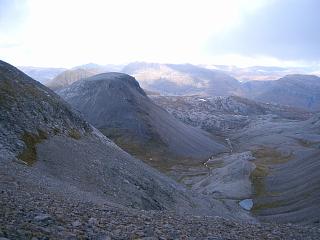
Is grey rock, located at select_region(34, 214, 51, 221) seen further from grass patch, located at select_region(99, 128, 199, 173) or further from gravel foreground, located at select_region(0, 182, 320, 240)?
grass patch, located at select_region(99, 128, 199, 173)

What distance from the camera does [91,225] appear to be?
796 inches

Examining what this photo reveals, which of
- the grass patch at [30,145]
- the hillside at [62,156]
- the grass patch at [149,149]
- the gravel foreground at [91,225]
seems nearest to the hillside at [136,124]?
the grass patch at [149,149]

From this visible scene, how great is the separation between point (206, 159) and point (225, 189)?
44629 millimetres

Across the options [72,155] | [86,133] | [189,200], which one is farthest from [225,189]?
[72,155]

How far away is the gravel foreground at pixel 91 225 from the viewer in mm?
17500

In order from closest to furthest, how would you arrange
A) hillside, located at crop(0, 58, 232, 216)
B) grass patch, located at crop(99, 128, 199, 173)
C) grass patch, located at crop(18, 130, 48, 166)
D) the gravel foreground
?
the gravel foreground < hillside, located at crop(0, 58, 232, 216) < grass patch, located at crop(18, 130, 48, 166) < grass patch, located at crop(99, 128, 199, 173)

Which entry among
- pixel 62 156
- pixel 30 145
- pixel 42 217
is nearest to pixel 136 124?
pixel 62 156

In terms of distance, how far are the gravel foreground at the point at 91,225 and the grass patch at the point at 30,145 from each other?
50.2ft

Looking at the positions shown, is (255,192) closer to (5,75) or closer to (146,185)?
(146,185)

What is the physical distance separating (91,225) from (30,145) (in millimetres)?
30990

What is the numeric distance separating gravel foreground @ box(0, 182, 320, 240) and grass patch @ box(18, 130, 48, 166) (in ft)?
50.2

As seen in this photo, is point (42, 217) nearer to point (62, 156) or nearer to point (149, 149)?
point (62, 156)

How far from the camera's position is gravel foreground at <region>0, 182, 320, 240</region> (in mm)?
17500

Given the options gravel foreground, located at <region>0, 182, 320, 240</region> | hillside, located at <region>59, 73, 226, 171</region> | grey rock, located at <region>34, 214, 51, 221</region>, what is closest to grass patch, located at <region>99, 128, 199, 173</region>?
hillside, located at <region>59, 73, 226, 171</region>
